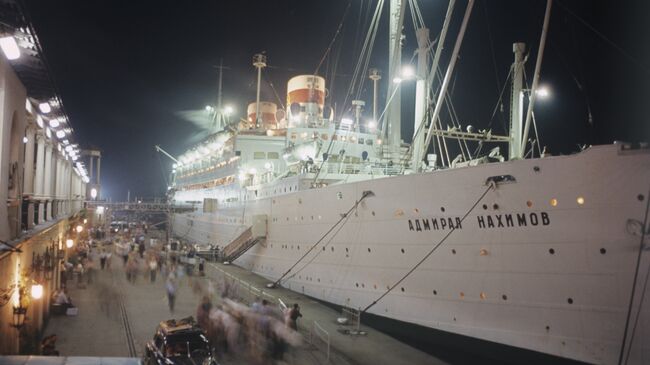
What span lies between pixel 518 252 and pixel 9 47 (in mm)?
10120

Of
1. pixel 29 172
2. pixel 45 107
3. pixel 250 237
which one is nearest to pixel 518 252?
pixel 29 172

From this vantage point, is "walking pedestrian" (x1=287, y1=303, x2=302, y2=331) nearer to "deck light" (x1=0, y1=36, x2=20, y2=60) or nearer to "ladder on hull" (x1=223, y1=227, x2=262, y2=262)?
"deck light" (x1=0, y1=36, x2=20, y2=60)

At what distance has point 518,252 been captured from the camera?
388 inches

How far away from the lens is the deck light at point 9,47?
712cm

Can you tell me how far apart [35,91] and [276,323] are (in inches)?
297

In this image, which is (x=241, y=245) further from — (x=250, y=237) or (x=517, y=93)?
(x=517, y=93)

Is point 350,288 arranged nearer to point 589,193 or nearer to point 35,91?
point 589,193

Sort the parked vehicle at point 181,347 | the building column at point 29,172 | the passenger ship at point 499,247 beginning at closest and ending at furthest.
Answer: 1. the parked vehicle at point 181,347
2. the passenger ship at point 499,247
3. the building column at point 29,172

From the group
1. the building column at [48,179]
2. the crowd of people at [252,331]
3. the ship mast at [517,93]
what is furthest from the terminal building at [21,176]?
the ship mast at [517,93]

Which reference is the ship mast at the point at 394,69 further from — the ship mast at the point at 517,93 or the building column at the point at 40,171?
the building column at the point at 40,171

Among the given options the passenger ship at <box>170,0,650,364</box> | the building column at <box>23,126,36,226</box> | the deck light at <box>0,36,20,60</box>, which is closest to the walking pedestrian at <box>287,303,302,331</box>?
the passenger ship at <box>170,0,650,364</box>

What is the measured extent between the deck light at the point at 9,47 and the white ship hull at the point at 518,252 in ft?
28.8

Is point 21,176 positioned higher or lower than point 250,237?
higher

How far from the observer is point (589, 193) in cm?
898
